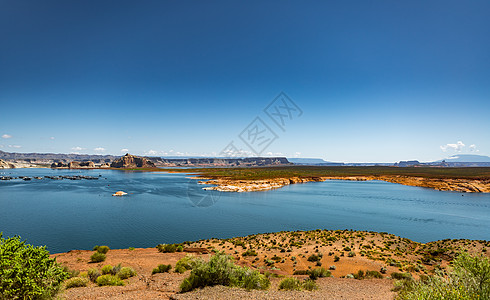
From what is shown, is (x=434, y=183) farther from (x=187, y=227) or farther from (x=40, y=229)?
(x=40, y=229)

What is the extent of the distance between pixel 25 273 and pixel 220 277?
791 cm

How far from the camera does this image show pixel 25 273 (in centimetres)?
780

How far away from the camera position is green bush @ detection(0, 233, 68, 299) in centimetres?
738

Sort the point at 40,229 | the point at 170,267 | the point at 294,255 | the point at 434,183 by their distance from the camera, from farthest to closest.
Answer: the point at 434,183
the point at 40,229
the point at 294,255
the point at 170,267

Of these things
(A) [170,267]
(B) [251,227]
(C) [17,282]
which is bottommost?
(B) [251,227]

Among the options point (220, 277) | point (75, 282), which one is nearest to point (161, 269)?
point (75, 282)

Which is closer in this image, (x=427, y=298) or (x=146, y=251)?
(x=427, y=298)

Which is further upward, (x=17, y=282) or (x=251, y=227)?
(x=17, y=282)

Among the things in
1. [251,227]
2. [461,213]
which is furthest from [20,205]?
[461,213]

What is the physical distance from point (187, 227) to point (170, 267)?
17.1 m

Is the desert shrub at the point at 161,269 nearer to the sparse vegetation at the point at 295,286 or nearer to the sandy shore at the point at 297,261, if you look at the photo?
the sandy shore at the point at 297,261

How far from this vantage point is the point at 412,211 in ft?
149

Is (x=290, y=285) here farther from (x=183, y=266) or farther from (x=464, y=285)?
(x=183, y=266)

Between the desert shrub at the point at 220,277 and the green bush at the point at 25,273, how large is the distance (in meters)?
5.53
